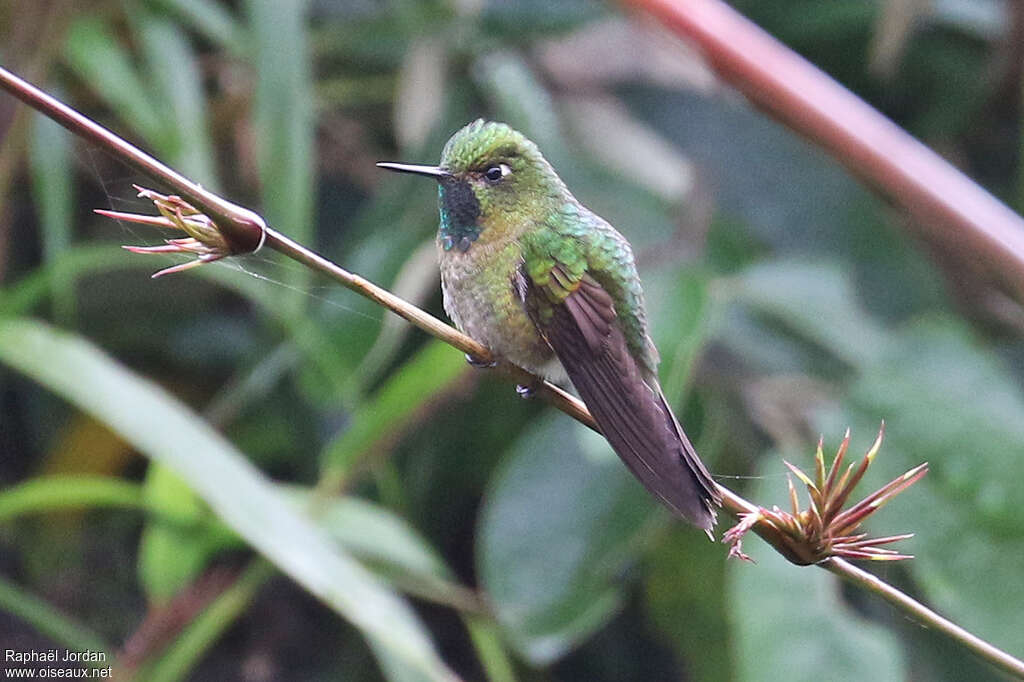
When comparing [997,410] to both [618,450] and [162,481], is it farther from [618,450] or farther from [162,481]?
[162,481]

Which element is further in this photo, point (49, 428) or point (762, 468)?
point (49, 428)

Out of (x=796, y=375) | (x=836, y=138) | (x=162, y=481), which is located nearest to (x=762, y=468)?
(x=796, y=375)

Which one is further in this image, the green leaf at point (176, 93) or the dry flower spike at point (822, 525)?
the green leaf at point (176, 93)

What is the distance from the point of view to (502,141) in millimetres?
1526

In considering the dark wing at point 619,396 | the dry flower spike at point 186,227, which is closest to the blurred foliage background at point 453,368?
the dark wing at point 619,396

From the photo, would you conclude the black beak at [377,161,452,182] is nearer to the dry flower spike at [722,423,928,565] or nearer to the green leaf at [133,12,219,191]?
the dry flower spike at [722,423,928,565]

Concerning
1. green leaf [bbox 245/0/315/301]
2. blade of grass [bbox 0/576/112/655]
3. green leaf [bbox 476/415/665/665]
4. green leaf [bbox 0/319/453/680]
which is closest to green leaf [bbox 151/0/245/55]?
green leaf [bbox 245/0/315/301]

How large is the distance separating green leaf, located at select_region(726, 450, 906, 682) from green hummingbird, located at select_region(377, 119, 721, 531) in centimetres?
61

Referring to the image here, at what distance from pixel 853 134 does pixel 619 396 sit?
43 cm

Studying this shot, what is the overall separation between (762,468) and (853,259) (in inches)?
31.4

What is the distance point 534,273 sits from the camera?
1.41 meters

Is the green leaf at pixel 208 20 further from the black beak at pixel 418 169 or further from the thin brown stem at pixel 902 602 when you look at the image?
the thin brown stem at pixel 902 602

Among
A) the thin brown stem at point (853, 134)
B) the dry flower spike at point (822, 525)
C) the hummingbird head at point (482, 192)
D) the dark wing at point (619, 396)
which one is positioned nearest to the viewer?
the dry flower spike at point (822, 525)

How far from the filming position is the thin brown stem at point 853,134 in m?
1.24
